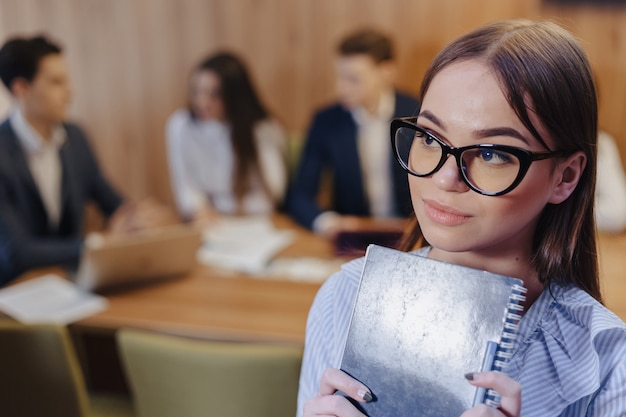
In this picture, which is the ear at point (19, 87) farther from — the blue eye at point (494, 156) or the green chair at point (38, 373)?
the blue eye at point (494, 156)

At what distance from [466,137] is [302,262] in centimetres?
131

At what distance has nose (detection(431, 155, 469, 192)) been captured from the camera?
2.03 ft

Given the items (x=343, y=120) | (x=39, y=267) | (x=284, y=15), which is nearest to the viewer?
(x=39, y=267)

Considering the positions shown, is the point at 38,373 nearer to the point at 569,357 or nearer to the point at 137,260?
the point at 137,260

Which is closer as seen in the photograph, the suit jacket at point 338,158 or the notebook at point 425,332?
the notebook at point 425,332

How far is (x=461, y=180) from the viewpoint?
2.03ft

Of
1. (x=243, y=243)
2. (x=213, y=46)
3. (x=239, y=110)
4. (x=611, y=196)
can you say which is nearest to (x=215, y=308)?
(x=243, y=243)

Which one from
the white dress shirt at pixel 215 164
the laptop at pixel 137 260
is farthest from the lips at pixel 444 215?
the white dress shirt at pixel 215 164

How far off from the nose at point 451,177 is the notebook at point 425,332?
0.08 m

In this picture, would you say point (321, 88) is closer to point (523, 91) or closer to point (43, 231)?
point (43, 231)

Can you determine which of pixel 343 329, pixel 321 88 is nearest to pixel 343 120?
pixel 321 88

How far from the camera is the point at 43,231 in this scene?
2168 millimetres

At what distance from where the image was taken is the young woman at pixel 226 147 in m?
2.69

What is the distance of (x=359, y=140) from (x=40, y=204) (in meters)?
1.32
